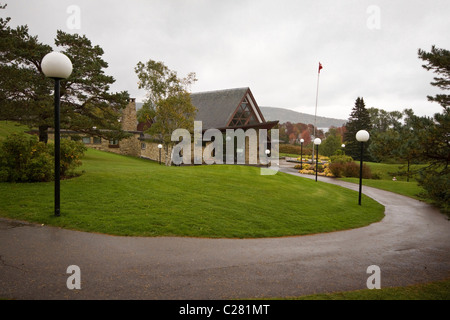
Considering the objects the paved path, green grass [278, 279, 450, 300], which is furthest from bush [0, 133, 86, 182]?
green grass [278, 279, 450, 300]

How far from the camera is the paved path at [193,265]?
3.88 m

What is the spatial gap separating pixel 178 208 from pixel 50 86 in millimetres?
14523

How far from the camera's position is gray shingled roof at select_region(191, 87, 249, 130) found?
3188 centimetres

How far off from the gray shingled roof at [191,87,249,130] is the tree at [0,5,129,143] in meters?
13.6

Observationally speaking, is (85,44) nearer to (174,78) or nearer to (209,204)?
(174,78)

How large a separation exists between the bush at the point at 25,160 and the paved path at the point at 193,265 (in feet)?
12.1

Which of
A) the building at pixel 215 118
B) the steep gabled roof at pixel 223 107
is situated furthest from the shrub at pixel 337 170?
the steep gabled roof at pixel 223 107

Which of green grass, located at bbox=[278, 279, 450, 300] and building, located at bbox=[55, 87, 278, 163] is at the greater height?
building, located at bbox=[55, 87, 278, 163]

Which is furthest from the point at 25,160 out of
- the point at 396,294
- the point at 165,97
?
the point at 165,97

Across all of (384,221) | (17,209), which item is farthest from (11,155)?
(384,221)

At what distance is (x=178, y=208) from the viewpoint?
8.60 m

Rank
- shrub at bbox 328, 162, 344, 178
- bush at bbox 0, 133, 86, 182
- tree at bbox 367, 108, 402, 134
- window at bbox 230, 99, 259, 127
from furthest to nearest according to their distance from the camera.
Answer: tree at bbox 367, 108, 402, 134, window at bbox 230, 99, 259, 127, shrub at bbox 328, 162, 344, 178, bush at bbox 0, 133, 86, 182

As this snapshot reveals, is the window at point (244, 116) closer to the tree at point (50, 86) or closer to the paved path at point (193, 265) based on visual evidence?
the tree at point (50, 86)

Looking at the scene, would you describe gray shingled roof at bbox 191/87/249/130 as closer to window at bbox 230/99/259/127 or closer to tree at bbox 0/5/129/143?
window at bbox 230/99/259/127
